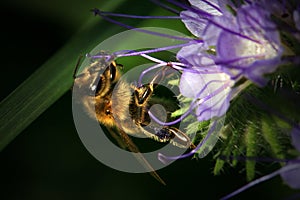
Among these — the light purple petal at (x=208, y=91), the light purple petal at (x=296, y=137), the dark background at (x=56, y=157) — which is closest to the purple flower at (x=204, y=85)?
the light purple petal at (x=208, y=91)

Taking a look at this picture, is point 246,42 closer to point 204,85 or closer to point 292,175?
point 204,85

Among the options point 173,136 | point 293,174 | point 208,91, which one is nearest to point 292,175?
point 293,174

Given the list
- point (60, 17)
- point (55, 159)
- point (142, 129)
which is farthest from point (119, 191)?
point (142, 129)

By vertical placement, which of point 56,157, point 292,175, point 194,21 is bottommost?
point 292,175

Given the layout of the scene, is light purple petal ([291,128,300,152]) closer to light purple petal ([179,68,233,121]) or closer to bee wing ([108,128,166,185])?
light purple petal ([179,68,233,121])

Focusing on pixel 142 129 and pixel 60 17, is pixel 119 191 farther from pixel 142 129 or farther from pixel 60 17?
pixel 142 129

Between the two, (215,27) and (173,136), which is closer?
(215,27)

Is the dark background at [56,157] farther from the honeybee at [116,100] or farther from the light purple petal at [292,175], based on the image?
the light purple petal at [292,175]
